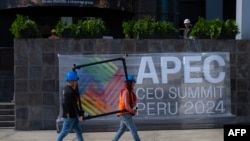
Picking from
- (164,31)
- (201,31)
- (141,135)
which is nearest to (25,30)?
(164,31)

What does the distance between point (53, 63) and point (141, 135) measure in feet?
10.5

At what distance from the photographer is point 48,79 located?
45.5 feet

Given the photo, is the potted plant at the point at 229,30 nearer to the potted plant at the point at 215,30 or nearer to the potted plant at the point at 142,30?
the potted plant at the point at 215,30

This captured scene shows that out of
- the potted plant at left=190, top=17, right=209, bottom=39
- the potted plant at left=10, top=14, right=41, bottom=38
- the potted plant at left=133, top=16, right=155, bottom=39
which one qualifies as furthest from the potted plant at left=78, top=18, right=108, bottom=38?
the potted plant at left=190, top=17, right=209, bottom=39

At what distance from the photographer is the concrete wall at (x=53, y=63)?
13.8 m

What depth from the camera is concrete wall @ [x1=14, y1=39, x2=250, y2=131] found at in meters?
13.8

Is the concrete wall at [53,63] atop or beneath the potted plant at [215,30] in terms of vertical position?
beneath

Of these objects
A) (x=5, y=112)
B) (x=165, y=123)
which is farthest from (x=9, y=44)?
(x=165, y=123)

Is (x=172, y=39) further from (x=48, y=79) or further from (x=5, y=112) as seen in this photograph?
(x=5, y=112)

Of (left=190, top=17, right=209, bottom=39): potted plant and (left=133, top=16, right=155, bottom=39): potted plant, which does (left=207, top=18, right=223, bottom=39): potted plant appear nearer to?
(left=190, top=17, right=209, bottom=39): potted plant

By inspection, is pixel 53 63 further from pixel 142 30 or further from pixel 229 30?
pixel 229 30

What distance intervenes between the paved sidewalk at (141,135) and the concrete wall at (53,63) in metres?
0.54

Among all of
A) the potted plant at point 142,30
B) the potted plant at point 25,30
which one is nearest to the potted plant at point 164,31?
the potted plant at point 142,30

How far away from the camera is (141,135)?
12.9 m
